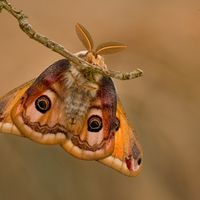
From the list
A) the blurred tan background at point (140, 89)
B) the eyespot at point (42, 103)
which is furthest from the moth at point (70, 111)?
the blurred tan background at point (140, 89)

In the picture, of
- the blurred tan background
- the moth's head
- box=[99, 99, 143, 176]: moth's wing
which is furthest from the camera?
the blurred tan background

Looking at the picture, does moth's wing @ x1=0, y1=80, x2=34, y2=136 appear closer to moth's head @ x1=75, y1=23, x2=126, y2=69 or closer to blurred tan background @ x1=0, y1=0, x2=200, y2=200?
moth's head @ x1=75, y1=23, x2=126, y2=69

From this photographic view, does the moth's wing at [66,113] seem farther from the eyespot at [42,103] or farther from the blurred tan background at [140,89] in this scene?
the blurred tan background at [140,89]

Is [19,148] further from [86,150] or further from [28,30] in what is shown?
[28,30]

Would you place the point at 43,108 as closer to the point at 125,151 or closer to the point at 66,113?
the point at 66,113

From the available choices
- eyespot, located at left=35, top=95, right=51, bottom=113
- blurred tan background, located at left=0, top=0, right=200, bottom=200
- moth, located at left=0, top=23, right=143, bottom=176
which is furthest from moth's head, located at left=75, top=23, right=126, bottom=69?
blurred tan background, located at left=0, top=0, right=200, bottom=200

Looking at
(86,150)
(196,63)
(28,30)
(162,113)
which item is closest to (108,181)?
(162,113)

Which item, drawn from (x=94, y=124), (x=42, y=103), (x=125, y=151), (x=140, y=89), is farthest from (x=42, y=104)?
(x=140, y=89)
